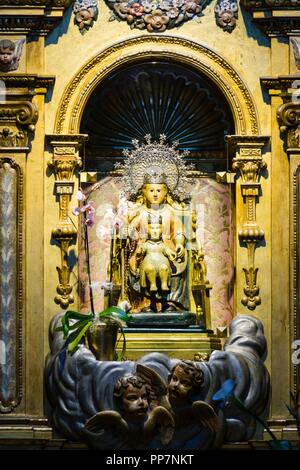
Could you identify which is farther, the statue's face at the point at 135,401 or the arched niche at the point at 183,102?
the arched niche at the point at 183,102

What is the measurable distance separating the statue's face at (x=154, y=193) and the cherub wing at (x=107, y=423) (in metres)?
1.66

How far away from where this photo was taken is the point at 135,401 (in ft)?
26.2

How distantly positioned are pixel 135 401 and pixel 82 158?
6.07 ft

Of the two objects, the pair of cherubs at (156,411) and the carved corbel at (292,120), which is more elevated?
the carved corbel at (292,120)

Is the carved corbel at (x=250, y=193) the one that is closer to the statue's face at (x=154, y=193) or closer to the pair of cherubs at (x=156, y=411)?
the statue's face at (x=154, y=193)

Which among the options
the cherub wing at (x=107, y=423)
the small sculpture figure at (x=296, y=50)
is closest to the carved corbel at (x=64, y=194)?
the cherub wing at (x=107, y=423)

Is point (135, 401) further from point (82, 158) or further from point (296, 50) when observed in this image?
point (296, 50)

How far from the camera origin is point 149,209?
29.2 ft

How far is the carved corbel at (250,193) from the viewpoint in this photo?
8.60 meters

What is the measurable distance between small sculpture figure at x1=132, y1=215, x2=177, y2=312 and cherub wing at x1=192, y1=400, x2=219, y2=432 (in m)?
0.93

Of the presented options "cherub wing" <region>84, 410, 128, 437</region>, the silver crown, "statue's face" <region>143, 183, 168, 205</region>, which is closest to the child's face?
"statue's face" <region>143, 183, 168, 205</region>

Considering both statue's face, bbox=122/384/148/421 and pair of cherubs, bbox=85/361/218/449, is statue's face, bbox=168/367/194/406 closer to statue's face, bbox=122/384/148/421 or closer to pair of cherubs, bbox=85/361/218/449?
pair of cherubs, bbox=85/361/218/449
